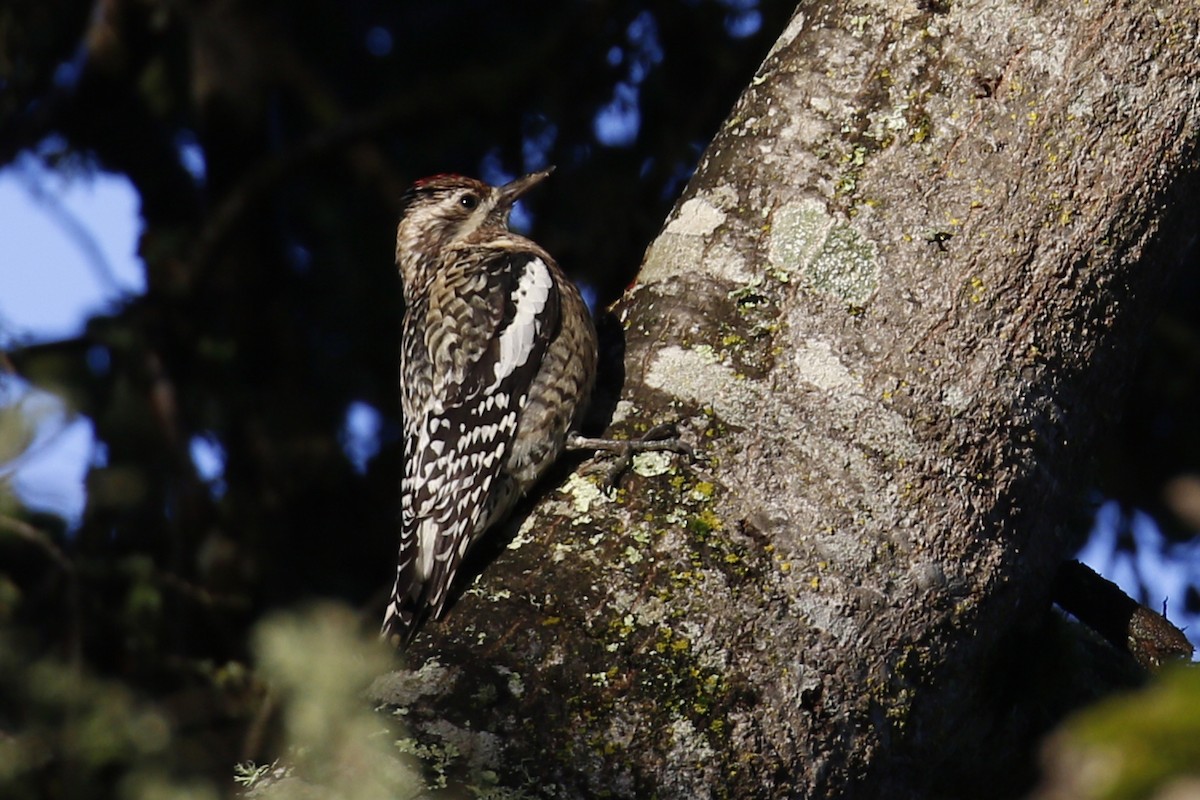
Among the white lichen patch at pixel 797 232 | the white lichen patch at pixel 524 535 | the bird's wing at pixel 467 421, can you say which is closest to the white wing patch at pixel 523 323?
the bird's wing at pixel 467 421

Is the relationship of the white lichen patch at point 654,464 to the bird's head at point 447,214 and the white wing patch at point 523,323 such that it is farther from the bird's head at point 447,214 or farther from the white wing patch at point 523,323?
the bird's head at point 447,214

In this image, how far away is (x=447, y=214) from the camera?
4.63m

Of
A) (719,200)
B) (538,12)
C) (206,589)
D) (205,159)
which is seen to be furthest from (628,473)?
(205,159)

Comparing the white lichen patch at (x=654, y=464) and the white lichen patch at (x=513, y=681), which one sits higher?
the white lichen patch at (x=654, y=464)

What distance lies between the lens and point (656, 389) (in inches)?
112

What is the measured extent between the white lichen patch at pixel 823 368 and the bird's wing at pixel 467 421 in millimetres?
1019

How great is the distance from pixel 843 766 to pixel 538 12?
3860 millimetres

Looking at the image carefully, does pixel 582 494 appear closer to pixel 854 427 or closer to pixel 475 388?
pixel 854 427

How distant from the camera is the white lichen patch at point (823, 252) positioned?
274 centimetres

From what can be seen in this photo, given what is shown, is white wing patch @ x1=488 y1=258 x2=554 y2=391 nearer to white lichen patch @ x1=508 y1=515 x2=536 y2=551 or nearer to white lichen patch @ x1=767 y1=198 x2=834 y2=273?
white lichen patch @ x1=767 y1=198 x2=834 y2=273

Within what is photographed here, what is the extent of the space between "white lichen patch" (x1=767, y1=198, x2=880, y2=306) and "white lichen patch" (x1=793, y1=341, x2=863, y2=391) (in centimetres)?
13

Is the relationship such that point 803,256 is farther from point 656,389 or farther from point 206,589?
point 206,589

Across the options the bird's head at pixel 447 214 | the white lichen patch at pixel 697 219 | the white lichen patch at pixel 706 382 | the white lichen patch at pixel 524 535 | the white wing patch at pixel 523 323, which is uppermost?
the bird's head at pixel 447 214

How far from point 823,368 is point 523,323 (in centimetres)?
137
